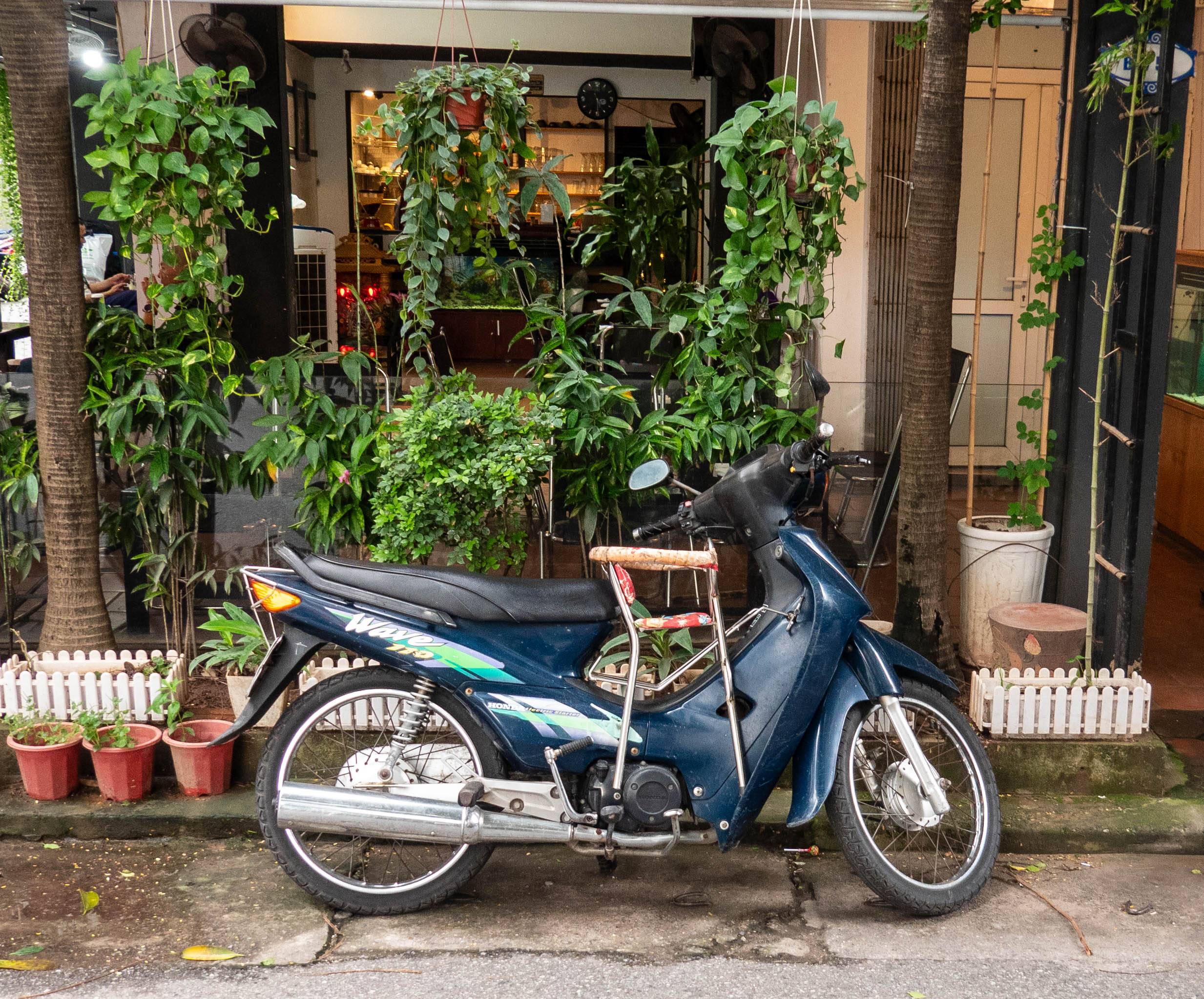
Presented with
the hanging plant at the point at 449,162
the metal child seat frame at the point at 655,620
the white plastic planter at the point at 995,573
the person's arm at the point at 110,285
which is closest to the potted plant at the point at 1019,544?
the white plastic planter at the point at 995,573

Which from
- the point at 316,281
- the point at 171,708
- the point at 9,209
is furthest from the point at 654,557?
the point at 316,281

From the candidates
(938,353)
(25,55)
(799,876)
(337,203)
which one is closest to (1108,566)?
(938,353)

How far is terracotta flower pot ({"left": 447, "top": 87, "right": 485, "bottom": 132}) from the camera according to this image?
430 cm

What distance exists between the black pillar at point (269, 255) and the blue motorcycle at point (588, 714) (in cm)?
483

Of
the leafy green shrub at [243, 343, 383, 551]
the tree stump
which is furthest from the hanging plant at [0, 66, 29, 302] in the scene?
the tree stump

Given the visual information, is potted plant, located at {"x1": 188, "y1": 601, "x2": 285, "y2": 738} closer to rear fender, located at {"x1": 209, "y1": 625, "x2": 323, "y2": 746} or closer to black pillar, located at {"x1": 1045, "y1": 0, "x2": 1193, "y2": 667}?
rear fender, located at {"x1": 209, "y1": 625, "x2": 323, "y2": 746}

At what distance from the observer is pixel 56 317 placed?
4.39 metres

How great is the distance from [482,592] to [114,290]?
3.27 m

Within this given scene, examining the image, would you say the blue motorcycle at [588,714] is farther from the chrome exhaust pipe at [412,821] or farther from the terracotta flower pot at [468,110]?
the terracotta flower pot at [468,110]

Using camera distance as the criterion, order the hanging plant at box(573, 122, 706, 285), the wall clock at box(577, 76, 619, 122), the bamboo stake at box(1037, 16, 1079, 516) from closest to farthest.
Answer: the bamboo stake at box(1037, 16, 1079, 516) → the hanging plant at box(573, 122, 706, 285) → the wall clock at box(577, 76, 619, 122)

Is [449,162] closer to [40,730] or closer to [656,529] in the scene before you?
[656,529]

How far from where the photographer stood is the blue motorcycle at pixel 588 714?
3441mm

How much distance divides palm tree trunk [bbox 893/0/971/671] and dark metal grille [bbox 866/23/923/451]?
3.32 m

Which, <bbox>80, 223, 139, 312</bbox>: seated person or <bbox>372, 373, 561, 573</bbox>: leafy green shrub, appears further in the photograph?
<bbox>80, 223, 139, 312</bbox>: seated person
